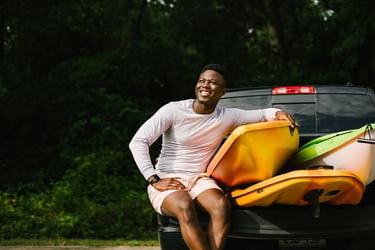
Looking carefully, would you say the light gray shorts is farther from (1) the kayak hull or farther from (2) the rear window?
(2) the rear window

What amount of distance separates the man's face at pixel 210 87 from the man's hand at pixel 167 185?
0.65m

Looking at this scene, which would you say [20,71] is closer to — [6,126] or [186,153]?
[6,126]

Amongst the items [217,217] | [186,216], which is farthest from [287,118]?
[186,216]

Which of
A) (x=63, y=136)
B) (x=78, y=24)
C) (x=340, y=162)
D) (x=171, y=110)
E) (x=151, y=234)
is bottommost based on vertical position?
(x=151, y=234)

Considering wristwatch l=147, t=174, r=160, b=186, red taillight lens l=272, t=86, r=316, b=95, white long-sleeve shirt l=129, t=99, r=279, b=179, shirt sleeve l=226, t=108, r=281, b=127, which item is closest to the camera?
wristwatch l=147, t=174, r=160, b=186

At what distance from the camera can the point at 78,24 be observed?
15445 millimetres

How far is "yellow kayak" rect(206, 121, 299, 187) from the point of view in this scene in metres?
3.42

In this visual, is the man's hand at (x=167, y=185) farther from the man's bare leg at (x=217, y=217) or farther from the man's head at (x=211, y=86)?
the man's head at (x=211, y=86)

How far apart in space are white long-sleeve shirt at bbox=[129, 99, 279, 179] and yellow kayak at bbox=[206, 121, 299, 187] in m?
0.26

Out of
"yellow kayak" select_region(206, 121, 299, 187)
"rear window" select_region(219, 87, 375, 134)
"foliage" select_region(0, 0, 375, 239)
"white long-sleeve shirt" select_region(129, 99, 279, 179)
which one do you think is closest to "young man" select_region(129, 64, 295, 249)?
"white long-sleeve shirt" select_region(129, 99, 279, 179)

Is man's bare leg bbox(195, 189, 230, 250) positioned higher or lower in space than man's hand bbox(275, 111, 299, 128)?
lower

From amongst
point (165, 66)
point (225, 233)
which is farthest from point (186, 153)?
point (165, 66)

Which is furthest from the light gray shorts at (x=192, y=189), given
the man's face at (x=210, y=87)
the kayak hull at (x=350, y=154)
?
the kayak hull at (x=350, y=154)

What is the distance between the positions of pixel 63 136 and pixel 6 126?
1276 millimetres
